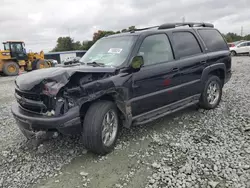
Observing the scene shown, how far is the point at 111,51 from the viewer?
406 centimetres

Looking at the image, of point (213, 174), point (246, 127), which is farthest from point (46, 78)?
point (246, 127)

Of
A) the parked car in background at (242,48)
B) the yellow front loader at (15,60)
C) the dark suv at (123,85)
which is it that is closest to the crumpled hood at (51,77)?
the dark suv at (123,85)

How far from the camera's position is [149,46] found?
401cm

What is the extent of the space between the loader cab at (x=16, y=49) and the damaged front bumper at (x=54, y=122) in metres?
18.1

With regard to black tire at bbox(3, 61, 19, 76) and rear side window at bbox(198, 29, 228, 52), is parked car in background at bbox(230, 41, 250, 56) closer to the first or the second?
rear side window at bbox(198, 29, 228, 52)

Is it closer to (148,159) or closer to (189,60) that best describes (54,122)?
(148,159)

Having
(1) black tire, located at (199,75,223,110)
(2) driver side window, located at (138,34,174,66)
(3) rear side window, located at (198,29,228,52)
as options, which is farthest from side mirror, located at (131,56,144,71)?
(3) rear side window, located at (198,29,228,52)

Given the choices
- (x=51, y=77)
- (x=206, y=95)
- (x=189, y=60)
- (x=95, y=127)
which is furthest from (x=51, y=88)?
(x=206, y=95)

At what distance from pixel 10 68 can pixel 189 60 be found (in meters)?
17.7

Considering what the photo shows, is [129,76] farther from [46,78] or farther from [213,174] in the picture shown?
[213,174]

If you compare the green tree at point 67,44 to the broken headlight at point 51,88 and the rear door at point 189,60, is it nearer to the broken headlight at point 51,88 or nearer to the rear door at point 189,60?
the rear door at point 189,60

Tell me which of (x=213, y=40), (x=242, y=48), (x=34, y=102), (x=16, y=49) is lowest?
(x=34, y=102)

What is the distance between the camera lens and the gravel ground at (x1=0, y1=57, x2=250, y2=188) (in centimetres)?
279

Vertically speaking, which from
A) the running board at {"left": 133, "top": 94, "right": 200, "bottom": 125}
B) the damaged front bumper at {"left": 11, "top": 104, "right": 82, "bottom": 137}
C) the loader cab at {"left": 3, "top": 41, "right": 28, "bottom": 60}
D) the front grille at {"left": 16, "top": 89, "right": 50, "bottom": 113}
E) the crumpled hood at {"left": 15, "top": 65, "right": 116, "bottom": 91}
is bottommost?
the running board at {"left": 133, "top": 94, "right": 200, "bottom": 125}
